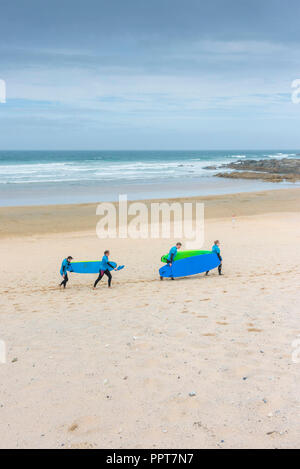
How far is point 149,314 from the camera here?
25.2 ft

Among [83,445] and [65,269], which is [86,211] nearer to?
[65,269]

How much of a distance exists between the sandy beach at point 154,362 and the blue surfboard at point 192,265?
33 centimetres

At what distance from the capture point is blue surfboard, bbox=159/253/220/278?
38.9ft

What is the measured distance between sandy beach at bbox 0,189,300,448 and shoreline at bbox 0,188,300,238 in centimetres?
1005

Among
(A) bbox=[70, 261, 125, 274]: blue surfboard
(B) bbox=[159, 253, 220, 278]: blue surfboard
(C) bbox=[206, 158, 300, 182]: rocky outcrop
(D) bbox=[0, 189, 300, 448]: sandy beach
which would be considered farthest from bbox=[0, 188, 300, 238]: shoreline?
(C) bbox=[206, 158, 300, 182]: rocky outcrop

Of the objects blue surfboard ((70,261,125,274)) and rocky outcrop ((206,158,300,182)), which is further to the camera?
rocky outcrop ((206,158,300,182))

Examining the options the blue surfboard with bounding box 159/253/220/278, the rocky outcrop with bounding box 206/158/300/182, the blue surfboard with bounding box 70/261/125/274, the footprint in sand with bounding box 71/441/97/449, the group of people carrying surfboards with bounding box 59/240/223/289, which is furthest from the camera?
the rocky outcrop with bounding box 206/158/300/182

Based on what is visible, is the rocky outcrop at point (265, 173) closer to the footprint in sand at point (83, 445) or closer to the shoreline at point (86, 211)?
the shoreline at point (86, 211)

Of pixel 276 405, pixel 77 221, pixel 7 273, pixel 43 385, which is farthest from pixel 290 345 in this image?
pixel 77 221

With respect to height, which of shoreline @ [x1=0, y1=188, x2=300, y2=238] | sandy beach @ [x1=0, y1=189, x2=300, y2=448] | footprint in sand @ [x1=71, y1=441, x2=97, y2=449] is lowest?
footprint in sand @ [x1=71, y1=441, x2=97, y2=449]

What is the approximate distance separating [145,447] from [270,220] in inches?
835

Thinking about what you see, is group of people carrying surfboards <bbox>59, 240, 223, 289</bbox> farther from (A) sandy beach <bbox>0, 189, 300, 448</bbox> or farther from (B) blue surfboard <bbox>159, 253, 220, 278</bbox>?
(A) sandy beach <bbox>0, 189, 300, 448</bbox>

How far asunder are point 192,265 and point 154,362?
6800mm

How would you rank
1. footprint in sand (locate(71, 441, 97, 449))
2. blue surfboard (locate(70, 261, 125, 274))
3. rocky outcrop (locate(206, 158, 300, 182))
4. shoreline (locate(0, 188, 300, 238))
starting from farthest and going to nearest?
rocky outcrop (locate(206, 158, 300, 182)) → shoreline (locate(0, 188, 300, 238)) → blue surfboard (locate(70, 261, 125, 274)) → footprint in sand (locate(71, 441, 97, 449))
